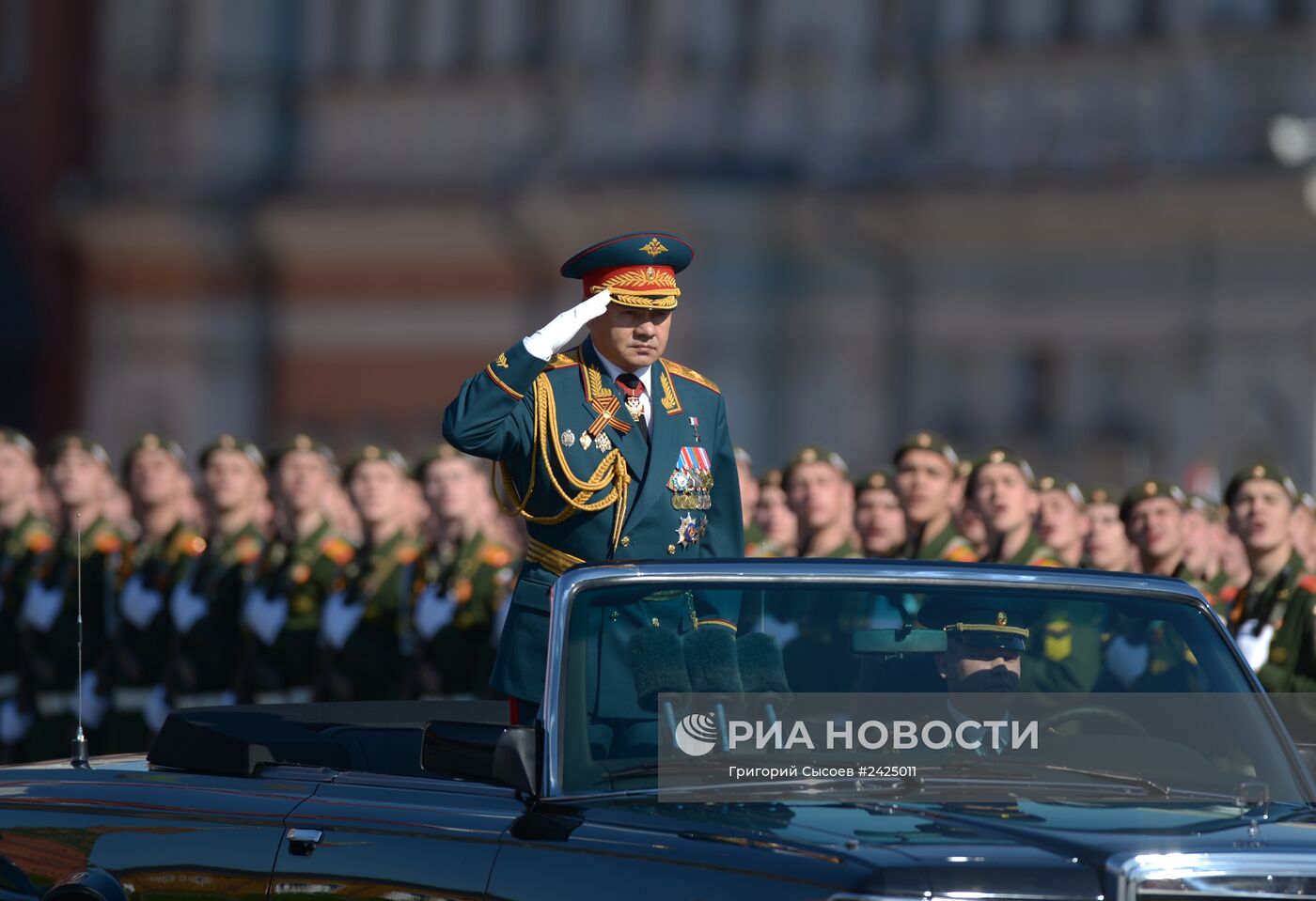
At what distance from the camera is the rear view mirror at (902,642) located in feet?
16.7

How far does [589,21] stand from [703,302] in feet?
8.82

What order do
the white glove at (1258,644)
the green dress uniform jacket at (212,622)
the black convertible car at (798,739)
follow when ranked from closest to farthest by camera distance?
the black convertible car at (798,739)
the white glove at (1258,644)
the green dress uniform jacket at (212,622)

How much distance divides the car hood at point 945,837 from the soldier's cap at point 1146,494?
15.0ft

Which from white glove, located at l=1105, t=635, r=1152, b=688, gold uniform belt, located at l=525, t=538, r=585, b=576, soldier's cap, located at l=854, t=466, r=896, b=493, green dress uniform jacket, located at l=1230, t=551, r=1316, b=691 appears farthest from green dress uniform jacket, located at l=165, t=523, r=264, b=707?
white glove, located at l=1105, t=635, r=1152, b=688

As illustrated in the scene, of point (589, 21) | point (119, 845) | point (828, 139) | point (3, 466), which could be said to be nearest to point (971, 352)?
point (828, 139)

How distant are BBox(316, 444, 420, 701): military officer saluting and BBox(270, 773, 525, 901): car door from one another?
5.00m

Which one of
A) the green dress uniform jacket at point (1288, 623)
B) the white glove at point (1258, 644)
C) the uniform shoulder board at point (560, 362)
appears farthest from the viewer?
the white glove at point (1258, 644)

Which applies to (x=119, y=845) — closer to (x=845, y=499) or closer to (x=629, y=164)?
(x=845, y=499)

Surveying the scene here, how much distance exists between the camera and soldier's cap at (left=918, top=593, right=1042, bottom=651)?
5.09m

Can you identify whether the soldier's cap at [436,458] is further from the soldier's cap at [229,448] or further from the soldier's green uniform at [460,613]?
the soldier's cap at [229,448]

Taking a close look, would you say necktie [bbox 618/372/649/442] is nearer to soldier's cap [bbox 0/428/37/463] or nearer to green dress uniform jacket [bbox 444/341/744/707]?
green dress uniform jacket [bbox 444/341/744/707]

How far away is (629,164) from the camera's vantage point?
65.6 ft

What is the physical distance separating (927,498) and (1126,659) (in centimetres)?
442

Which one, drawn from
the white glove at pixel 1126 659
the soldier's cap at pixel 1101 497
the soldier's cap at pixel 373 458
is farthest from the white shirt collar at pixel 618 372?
the soldier's cap at pixel 373 458
